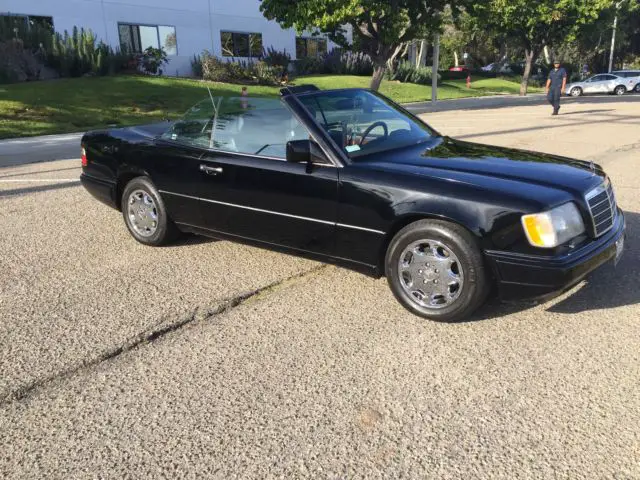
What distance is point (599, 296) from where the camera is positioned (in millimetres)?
3910

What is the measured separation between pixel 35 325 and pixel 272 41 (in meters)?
33.2

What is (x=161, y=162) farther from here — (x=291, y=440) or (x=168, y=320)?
(x=291, y=440)

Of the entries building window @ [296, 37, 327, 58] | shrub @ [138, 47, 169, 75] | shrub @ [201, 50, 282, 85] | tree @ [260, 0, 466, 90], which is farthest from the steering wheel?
building window @ [296, 37, 327, 58]

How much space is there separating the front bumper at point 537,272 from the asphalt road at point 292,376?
30 cm

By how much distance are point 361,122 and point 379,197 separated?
96 cm

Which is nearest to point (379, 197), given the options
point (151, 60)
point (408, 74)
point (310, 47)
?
point (151, 60)

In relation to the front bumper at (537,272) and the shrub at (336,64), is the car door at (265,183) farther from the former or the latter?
the shrub at (336,64)

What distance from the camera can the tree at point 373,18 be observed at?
1911cm

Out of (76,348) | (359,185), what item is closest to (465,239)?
(359,185)

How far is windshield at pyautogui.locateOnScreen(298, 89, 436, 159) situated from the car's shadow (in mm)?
1408

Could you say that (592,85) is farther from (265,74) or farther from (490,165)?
(490,165)

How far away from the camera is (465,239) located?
3357 mm

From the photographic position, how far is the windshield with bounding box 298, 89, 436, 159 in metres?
4.07

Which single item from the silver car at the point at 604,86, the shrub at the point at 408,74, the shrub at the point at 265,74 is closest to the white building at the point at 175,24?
the shrub at the point at 265,74
